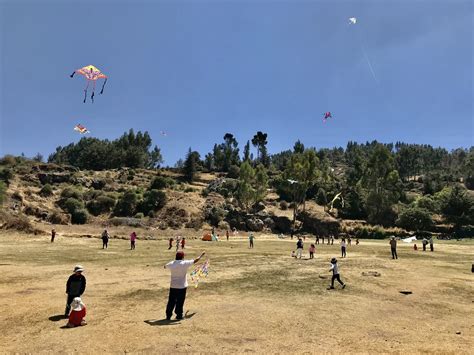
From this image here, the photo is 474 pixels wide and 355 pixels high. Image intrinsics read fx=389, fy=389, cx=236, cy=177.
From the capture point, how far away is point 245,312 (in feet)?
46.2

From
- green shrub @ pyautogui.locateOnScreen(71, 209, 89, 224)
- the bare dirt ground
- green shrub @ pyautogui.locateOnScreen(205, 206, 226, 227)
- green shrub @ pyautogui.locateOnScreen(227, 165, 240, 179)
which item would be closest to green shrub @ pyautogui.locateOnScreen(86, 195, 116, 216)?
green shrub @ pyautogui.locateOnScreen(71, 209, 89, 224)

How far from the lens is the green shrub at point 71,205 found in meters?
80.1

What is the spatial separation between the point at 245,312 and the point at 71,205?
74.6 metres

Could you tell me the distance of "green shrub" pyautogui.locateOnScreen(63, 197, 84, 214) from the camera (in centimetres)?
8006

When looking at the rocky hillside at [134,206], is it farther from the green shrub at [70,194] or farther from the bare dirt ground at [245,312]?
the bare dirt ground at [245,312]

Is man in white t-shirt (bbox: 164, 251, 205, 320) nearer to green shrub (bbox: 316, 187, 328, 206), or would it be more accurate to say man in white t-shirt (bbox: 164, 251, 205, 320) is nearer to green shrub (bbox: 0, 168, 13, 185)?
green shrub (bbox: 0, 168, 13, 185)

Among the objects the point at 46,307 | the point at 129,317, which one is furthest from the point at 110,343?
the point at 46,307

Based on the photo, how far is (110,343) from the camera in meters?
10.4

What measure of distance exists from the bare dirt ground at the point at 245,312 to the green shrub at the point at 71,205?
58.4 meters

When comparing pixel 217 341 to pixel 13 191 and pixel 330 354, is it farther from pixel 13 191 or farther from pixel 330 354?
pixel 13 191

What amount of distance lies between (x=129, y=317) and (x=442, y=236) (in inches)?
3031

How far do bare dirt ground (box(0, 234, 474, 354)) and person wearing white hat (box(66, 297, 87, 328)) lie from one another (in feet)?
0.94

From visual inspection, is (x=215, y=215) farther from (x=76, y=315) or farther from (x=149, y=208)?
(x=76, y=315)

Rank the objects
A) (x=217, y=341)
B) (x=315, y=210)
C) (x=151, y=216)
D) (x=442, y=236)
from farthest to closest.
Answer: (x=315, y=210) < (x=151, y=216) < (x=442, y=236) < (x=217, y=341)
